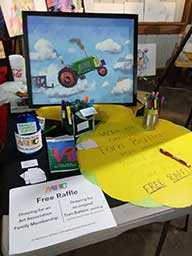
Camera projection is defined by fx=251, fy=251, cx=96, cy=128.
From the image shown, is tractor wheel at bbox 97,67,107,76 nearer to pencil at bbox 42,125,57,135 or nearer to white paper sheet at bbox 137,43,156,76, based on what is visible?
pencil at bbox 42,125,57,135

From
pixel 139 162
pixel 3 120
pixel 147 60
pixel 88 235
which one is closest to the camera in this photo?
pixel 88 235

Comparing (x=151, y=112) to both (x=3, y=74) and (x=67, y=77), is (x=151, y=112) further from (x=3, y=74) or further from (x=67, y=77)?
(x=3, y=74)

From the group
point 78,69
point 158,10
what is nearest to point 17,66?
point 78,69

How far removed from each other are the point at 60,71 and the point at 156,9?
7.33ft

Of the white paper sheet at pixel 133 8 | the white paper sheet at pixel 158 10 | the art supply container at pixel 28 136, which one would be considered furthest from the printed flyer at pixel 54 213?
the white paper sheet at pixel 158 10

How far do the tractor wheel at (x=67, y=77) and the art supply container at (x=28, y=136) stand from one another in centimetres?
22

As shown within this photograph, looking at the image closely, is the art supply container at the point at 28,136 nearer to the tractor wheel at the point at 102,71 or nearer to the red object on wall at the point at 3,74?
the tractor wheel at the point at 102,71

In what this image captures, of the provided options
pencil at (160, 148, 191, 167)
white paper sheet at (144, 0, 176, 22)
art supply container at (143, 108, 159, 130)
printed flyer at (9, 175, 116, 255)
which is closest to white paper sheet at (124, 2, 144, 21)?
white paper sheet at (144, 0, 176, 22)

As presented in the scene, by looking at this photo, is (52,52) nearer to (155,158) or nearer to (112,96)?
(112,96)

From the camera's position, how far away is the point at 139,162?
28.3 inches

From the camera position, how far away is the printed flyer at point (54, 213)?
509mm

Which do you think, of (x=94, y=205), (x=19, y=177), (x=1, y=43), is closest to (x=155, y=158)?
(x=94, y=205)

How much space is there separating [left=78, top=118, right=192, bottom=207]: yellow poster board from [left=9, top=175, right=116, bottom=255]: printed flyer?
54 millimetres

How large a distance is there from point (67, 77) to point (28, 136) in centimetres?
29
